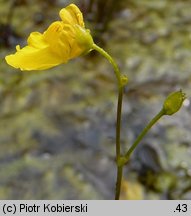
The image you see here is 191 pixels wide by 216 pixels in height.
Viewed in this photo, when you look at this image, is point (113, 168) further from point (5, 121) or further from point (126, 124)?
point (5, 121)

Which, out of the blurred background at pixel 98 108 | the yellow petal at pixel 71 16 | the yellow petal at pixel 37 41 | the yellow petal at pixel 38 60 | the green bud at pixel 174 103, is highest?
the blurred background at pixel 98 108

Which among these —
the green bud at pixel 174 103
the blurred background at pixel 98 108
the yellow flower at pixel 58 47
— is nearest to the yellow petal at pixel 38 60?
the yellow flower at pixel 58 47

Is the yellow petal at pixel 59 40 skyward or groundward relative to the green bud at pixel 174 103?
skyward

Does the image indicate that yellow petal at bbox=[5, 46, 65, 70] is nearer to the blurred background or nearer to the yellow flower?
the yellow flower

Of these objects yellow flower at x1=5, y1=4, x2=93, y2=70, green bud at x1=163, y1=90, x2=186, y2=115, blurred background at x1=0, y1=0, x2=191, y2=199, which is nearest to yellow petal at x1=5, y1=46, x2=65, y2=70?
yellow flower at x1=5, y1=4, x2=93, y2=70

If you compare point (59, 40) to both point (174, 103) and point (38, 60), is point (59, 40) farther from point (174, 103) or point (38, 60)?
point (174, 103)

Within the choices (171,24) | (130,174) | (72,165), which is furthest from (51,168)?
(171,24)

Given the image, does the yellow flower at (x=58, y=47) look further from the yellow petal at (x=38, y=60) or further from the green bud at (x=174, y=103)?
the green bud at (x=174, y=103)
